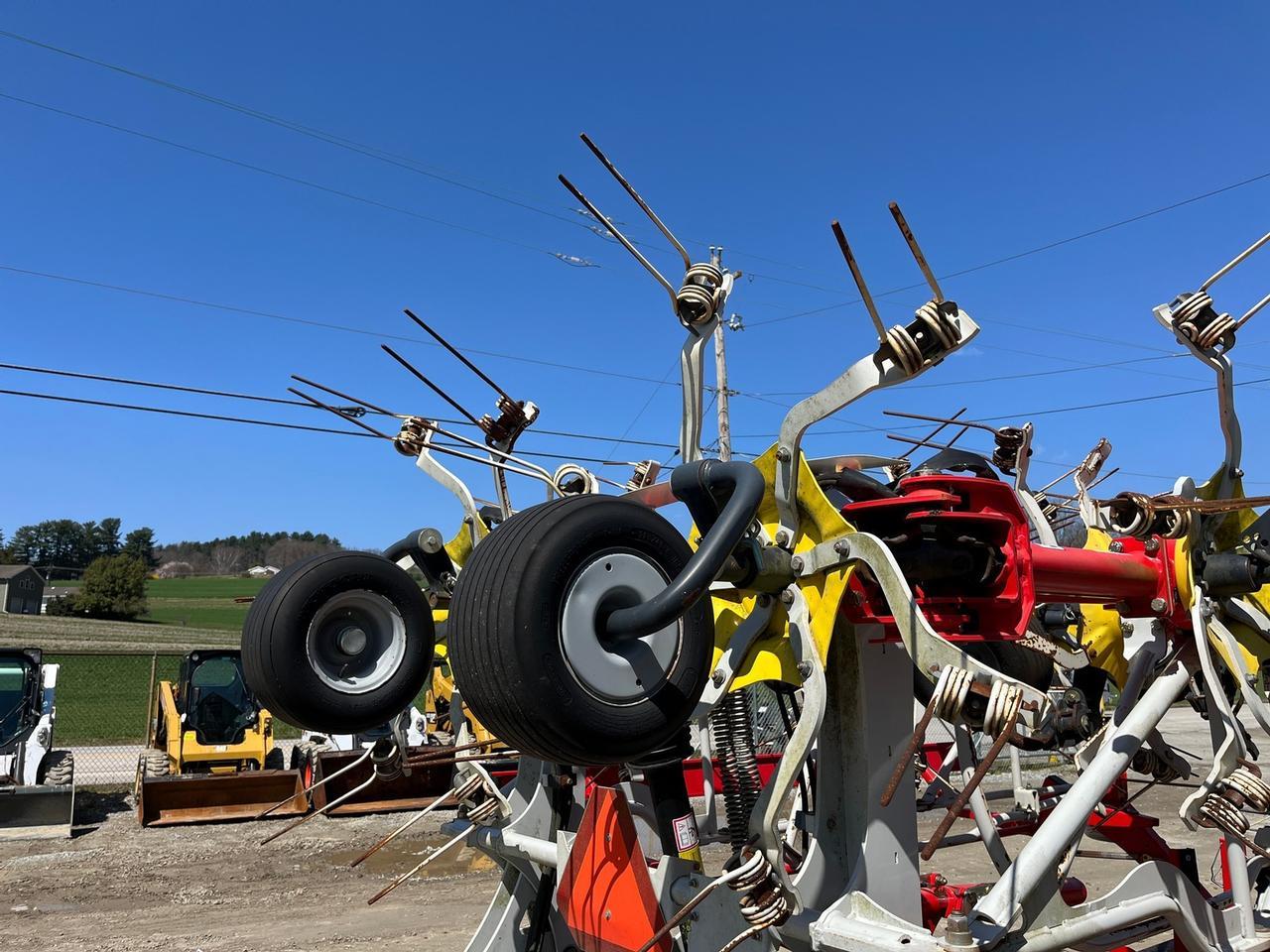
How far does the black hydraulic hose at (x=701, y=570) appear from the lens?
110 inches

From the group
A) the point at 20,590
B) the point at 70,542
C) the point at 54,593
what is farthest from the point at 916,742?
the point at 70,542

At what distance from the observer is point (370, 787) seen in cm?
1334

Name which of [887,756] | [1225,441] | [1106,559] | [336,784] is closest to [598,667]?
[887,756]

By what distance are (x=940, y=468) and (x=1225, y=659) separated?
1841 millimetres

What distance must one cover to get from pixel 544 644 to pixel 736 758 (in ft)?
6.60

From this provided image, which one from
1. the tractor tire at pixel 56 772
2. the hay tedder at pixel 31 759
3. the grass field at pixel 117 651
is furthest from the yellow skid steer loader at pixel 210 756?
the grass field at pixel 117 651

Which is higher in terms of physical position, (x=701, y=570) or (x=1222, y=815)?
(x=701, y=570)

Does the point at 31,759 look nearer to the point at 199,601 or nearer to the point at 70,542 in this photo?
the point at 199,601

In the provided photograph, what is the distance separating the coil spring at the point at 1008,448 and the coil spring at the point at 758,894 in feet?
11.2

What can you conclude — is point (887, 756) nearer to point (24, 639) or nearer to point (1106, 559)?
point (1106, 559)

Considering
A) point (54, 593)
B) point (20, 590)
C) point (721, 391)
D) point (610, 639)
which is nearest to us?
point (610, 639)

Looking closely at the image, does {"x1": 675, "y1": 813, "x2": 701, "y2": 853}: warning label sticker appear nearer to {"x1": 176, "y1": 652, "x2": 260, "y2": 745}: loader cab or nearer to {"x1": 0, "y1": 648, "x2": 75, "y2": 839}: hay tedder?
{"x1": 0, "y1": 648, "x2": 75, "y2": 839}: hay tedder

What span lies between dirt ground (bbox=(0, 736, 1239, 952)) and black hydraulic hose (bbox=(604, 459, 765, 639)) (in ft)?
18.3

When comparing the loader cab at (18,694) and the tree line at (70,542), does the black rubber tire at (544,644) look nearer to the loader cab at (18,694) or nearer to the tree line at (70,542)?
the loader cab at (18,694)
